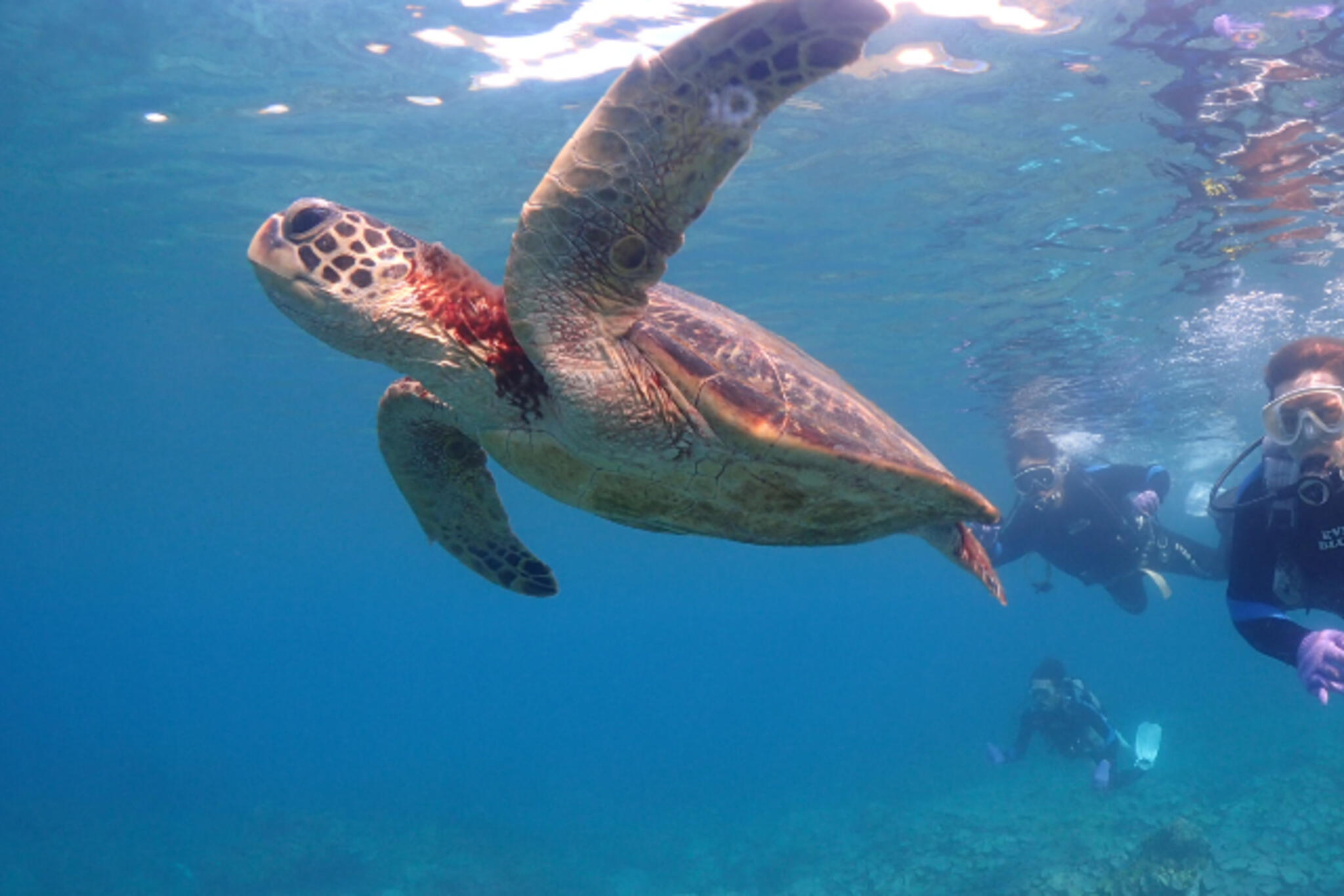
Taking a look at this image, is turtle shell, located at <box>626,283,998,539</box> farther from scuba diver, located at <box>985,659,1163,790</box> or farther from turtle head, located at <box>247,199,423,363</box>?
scuba diver, located at <box>985,659,1163,790</box>

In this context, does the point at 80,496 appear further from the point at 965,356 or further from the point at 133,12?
the point at 965,356

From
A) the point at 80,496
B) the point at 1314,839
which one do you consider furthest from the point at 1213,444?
the point at 80,496

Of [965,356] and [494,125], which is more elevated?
[494,125]

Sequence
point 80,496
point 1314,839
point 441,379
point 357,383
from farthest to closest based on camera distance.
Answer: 1. point 80,496
2. point 357,383
3. point 1314,839
4. point 441,379

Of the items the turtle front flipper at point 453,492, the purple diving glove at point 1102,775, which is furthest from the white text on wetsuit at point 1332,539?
the purple diving glove at point 1102,775

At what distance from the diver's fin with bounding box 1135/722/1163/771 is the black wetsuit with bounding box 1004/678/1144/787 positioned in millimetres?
212

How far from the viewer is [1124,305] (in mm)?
14812

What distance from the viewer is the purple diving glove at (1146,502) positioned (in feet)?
33.7

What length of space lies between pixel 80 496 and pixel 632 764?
33645 mm

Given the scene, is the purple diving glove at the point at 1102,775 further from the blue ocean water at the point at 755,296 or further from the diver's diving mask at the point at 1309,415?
the diver's diving mask at the point at 1309,415

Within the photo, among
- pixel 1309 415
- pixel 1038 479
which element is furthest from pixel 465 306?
pixel 1038 479

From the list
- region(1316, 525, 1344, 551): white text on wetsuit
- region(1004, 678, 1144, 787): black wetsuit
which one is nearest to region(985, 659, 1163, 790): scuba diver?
region(1004, 678, 1144, 787): black wetsuit

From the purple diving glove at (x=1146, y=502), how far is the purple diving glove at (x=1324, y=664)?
7.07 meters

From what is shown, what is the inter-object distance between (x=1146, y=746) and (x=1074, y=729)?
1499 mm
